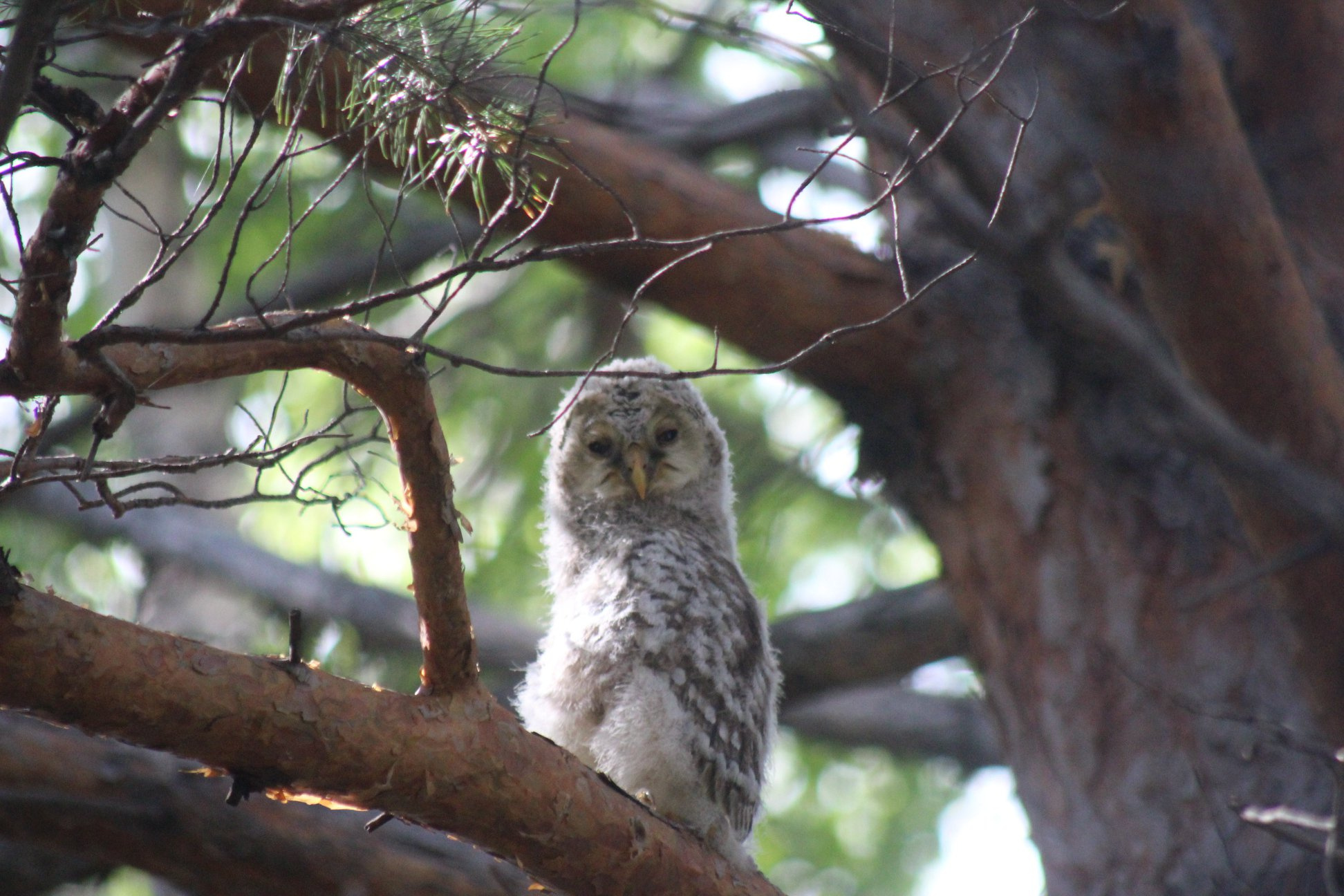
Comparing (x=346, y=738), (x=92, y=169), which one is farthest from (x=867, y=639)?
(x=92, y=169)

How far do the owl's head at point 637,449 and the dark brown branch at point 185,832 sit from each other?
3.62 feet

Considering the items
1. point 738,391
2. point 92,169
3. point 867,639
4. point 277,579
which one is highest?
point 738,391

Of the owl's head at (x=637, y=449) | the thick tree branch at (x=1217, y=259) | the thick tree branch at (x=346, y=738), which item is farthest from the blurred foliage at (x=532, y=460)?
the thick tree branch at (x=346, y=738)

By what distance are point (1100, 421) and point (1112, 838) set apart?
1.18 meters

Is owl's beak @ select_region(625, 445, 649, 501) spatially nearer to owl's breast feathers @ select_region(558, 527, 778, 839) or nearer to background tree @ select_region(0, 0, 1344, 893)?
owl's breast feathers @ select_region(558, 527, 778, 839)

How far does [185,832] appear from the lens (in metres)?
2.36

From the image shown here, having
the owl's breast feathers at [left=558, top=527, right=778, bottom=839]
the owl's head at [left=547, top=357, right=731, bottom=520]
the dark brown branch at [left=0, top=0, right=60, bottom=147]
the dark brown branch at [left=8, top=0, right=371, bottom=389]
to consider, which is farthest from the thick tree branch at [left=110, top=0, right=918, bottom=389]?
the dark brown branch at [left=0, top=0, right=60, bottom=147]

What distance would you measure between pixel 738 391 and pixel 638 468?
103 inches

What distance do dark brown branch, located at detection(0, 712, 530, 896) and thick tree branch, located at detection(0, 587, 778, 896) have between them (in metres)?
0.54

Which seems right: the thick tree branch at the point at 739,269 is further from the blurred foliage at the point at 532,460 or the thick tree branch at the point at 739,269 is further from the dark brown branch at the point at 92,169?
the dark brown branch at the point at 92,169

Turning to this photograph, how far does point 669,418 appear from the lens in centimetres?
335

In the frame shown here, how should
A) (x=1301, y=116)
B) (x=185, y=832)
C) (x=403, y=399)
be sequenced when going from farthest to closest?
(x=1301, y=116), (x=185, y=832), (x=403, y=399)

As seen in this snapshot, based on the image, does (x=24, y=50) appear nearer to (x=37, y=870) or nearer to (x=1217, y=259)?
(x=37, y=870)

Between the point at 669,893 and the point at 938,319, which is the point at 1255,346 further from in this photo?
the point at 669,893
